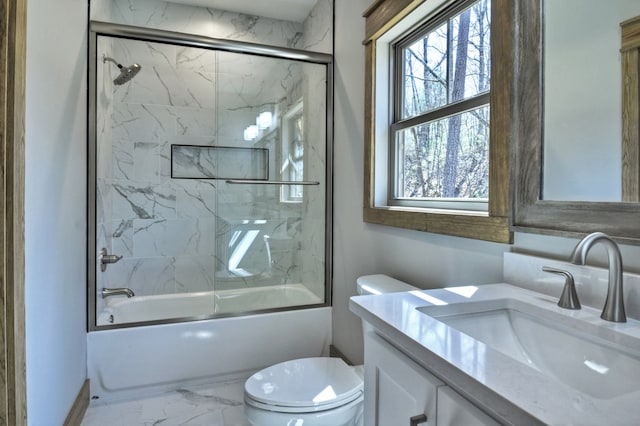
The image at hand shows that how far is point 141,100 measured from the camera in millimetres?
2801

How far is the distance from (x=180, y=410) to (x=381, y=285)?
1.34 meters

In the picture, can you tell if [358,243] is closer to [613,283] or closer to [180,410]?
[180,410]

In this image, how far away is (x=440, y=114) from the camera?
1.61 m

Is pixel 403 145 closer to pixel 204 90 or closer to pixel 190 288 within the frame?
pixel 204 90

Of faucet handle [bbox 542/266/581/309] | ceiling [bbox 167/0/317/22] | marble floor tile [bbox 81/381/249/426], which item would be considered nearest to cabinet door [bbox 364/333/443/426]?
faucet handle [bbox 542/266/581/309]

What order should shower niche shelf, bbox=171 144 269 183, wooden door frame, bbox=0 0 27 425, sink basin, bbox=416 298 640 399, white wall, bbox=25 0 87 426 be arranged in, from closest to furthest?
1. sink basin, bbox=416 298 640 399
2. wooden door frame, bbox=0 0 27 425
3. white wall, bbox=25 0 87 426
4. shower niche shelf, bbox=171 144 269 183

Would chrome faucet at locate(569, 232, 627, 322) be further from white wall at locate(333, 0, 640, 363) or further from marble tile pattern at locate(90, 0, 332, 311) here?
marble tile pattern at locate(90, 0, 332, 311)

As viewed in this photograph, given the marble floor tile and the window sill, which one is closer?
the window sill

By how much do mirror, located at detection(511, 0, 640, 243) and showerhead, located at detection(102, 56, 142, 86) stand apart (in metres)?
2.14

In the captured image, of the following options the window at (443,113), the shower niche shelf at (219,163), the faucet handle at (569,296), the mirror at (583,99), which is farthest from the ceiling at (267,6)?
the faucet handle at (569,296)

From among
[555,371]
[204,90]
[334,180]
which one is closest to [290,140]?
[334,180]

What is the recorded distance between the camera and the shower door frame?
2.02m

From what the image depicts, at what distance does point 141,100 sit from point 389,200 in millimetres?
2095

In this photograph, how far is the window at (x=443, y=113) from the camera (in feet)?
4.68
